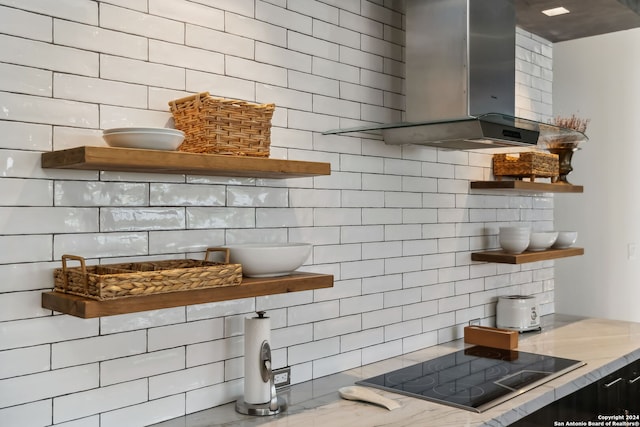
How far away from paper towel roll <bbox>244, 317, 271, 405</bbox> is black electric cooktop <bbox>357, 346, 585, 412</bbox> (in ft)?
1.58

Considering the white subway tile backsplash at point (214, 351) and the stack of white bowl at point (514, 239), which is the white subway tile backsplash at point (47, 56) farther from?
the stack of white bowl at point (514, 239)

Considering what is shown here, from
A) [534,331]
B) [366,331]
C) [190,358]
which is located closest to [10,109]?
[190,358]

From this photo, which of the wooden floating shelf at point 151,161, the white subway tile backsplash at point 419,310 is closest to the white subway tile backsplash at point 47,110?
the wooden floating shelf at point 151,161

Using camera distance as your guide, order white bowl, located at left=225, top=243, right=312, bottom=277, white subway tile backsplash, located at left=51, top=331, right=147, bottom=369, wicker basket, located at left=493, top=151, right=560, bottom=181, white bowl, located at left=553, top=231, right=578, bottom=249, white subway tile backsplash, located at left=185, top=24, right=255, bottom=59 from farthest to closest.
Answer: white bowl, located at left=553, top=231, right=578, bottom=249 < wicker basket, located at left=493, top=151, right=560, bottom=181 < white subway tile backsplash, located at left=185, top=24, right=255, bottom=59 < white bowl, located at left=225, top=243, right=312, bottom=277 < white subway tile backsplash, located at left=51, top=331, right=147, bottom=369

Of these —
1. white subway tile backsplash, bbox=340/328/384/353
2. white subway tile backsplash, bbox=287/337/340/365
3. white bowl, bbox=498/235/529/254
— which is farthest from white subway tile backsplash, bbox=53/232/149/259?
white bowl, bbox=498/235/529/254

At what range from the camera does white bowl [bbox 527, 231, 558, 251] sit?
3316mm

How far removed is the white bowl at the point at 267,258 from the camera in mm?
1931

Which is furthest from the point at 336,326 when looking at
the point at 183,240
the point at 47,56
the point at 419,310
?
the point at 47,56

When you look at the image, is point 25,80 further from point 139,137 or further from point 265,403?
point 265,403

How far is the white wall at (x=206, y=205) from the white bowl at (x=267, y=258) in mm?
188

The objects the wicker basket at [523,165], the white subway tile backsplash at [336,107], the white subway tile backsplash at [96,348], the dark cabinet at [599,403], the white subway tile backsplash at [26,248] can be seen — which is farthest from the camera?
the wicker basket at [523,165]

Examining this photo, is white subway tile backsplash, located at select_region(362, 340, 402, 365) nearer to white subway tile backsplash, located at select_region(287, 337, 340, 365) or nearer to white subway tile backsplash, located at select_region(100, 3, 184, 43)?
white subway tile backsplash, located at select_region(287, 337, 340, 365)

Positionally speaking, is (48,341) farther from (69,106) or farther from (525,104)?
(525,104)

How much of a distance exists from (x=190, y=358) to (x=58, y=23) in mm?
1069
